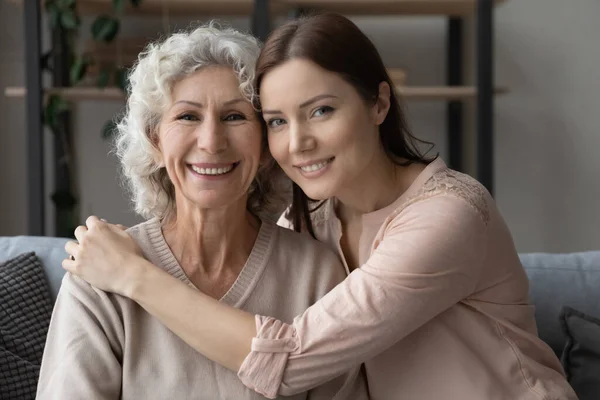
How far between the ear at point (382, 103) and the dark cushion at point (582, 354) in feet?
2.39

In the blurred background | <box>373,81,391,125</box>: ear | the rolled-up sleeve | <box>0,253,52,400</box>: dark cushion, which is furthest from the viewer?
the blurred background

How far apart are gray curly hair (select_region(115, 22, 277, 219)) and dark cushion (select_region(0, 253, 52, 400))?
46cm

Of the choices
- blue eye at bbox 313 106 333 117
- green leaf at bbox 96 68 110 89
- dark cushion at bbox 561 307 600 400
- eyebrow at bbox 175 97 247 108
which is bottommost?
dark cushion at bbox 561 307 600 400

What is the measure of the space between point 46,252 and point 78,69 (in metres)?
1.59

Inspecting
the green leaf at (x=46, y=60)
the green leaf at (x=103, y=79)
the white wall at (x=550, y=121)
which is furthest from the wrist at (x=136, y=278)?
the white wall at (x=550, y=121)

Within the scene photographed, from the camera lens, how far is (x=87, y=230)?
1.62m

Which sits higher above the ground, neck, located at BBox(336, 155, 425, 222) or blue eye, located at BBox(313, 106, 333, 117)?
blue eye, located at BBox(313, 106, 333, 117)

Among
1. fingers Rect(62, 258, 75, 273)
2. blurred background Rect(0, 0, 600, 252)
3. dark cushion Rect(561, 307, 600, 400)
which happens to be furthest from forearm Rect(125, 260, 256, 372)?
blurred background Rect(0, 0, 600, 252)

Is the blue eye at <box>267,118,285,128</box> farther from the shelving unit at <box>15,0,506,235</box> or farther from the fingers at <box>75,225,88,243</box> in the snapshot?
the shelving unit at <box>15,0,506,235</box>

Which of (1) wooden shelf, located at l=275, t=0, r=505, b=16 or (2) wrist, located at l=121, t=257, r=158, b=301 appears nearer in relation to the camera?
(2) wrist, located at l=121, t=257, r=158, b=301

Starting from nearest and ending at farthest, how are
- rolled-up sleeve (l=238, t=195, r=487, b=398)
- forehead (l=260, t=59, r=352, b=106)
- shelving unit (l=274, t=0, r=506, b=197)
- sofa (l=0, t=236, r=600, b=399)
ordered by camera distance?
rolled-up sleeve (l=238, t=195, r=487, b=398) → forehead (l=260, t=59, r=352, b=106) → sofa (l=0, t=236, r=600, b=399) → shelving unit (l=274, t=0, r=506, b=197)

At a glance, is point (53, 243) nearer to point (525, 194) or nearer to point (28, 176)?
point (28, 176)

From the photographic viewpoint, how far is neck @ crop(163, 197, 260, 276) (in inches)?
66.2

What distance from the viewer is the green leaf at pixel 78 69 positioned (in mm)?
3557
